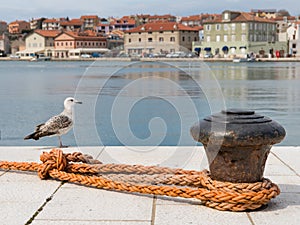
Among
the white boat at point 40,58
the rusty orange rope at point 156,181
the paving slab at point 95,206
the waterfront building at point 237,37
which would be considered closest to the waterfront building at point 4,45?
the white boat at point 40,58

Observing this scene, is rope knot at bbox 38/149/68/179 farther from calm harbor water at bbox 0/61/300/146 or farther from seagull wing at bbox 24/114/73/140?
seagull wing at bbox 24/114/73/140

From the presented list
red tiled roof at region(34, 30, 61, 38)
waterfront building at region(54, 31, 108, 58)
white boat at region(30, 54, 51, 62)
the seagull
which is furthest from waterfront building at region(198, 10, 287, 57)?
the seagull

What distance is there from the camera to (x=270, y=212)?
16.1 feet

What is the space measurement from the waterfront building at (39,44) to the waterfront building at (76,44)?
5.40m

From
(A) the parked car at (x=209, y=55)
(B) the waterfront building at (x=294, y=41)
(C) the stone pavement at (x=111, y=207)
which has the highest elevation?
(B) the waterfront building at (x=294, y=41)

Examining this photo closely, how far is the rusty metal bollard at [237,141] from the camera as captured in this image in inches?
189

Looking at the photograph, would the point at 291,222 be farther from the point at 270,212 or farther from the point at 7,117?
the point at 7,117

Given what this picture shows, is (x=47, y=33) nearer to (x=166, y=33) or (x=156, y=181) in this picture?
(x=166, y=33)

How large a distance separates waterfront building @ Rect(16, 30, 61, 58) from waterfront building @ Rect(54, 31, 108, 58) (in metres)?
5.40

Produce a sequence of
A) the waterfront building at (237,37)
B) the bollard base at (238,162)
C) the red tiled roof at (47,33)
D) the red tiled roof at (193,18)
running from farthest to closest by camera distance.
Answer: the red tiled roof at (193,18)
the red tiled roof at (47,33)
the waterfront building at (237,37)
the bollard base at (238,162)

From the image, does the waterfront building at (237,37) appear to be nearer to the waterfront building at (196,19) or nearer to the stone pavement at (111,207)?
the waterfront building at (196,19)

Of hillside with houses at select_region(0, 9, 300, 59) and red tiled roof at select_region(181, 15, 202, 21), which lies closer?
hillside with houses at select_region(0, 9, 300, 59)

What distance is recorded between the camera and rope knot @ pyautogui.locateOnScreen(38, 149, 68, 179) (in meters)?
6.00

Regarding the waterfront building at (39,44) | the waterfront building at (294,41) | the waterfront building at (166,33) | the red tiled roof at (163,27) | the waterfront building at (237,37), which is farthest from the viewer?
the waterfront building at (39,44)
